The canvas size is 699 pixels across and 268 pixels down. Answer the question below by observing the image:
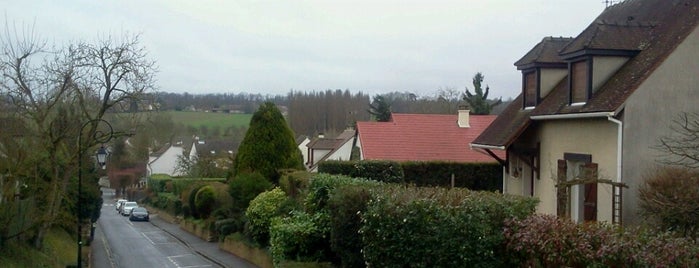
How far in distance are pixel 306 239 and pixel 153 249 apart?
72.6 ft

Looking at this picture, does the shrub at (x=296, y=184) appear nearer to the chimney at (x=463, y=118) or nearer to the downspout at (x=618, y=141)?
the downspout at (x=618, y=141)

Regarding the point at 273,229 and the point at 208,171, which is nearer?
the point at 273,229

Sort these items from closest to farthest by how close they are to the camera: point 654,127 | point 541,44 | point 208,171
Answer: point 654,127, point 541,44, point 208,171

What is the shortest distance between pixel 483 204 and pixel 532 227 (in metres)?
1.20

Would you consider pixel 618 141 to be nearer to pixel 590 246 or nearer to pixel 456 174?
pixel 590 246

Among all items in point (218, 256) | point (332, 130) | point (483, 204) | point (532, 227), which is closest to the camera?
point (532, 227)

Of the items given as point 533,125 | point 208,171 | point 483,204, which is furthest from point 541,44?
point 208,171

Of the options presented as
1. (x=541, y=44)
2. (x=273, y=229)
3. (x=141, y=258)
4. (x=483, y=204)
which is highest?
(x=541, y=44)

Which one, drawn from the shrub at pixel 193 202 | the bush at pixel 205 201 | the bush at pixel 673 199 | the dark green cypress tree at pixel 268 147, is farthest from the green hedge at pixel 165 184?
the bush at pixel 673 199

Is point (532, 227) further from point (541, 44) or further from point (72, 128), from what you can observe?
point (72, 128)

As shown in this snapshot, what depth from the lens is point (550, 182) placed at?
63.4ft

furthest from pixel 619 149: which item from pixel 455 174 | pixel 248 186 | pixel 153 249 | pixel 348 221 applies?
pixel 153 249

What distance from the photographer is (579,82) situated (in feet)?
57.9

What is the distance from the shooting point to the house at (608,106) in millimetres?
15398
